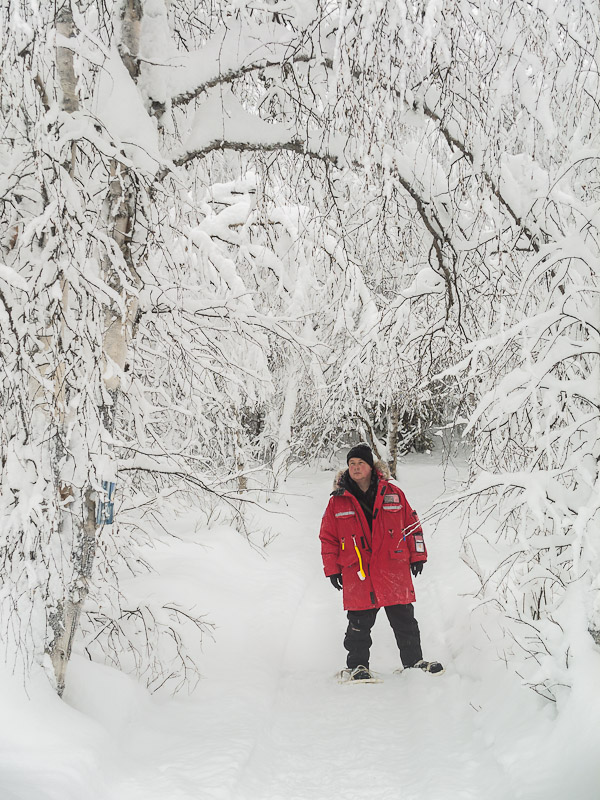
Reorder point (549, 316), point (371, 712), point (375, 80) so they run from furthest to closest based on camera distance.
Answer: point (371, 712)
point (549, 316)
point (375, 80)

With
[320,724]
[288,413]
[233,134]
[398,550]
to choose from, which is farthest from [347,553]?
[288,413]

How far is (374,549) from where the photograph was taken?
5.10 meters

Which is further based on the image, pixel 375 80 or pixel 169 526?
pixel 169 526

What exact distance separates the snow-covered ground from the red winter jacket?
0.60 metres

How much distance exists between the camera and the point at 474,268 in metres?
3.73

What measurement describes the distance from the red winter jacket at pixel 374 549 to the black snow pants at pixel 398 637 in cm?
9

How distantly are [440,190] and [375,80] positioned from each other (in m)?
1.30

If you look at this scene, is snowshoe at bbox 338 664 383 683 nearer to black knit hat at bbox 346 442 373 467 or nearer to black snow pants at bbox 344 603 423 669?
black snow pants at bbox 344 603 423 669

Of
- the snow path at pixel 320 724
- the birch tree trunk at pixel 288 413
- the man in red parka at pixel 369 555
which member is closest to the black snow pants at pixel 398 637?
the man in red parka at pixel 369 555

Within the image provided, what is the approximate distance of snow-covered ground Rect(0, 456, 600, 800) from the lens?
296cm

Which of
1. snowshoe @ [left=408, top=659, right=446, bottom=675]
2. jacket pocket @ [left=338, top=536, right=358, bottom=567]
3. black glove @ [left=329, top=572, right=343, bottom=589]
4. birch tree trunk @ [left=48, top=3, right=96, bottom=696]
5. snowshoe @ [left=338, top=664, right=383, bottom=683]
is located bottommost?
snowshoe @ [left=338, top=664, right=383, bottom=683]

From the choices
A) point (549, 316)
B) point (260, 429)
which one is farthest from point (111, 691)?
point (260, 429)

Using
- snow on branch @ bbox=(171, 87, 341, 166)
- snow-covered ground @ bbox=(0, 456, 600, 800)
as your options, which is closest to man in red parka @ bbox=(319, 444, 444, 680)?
snow-covered ground @ bbox=(0, 456, 600, 800)

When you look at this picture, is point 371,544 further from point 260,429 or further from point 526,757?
point 260,429
